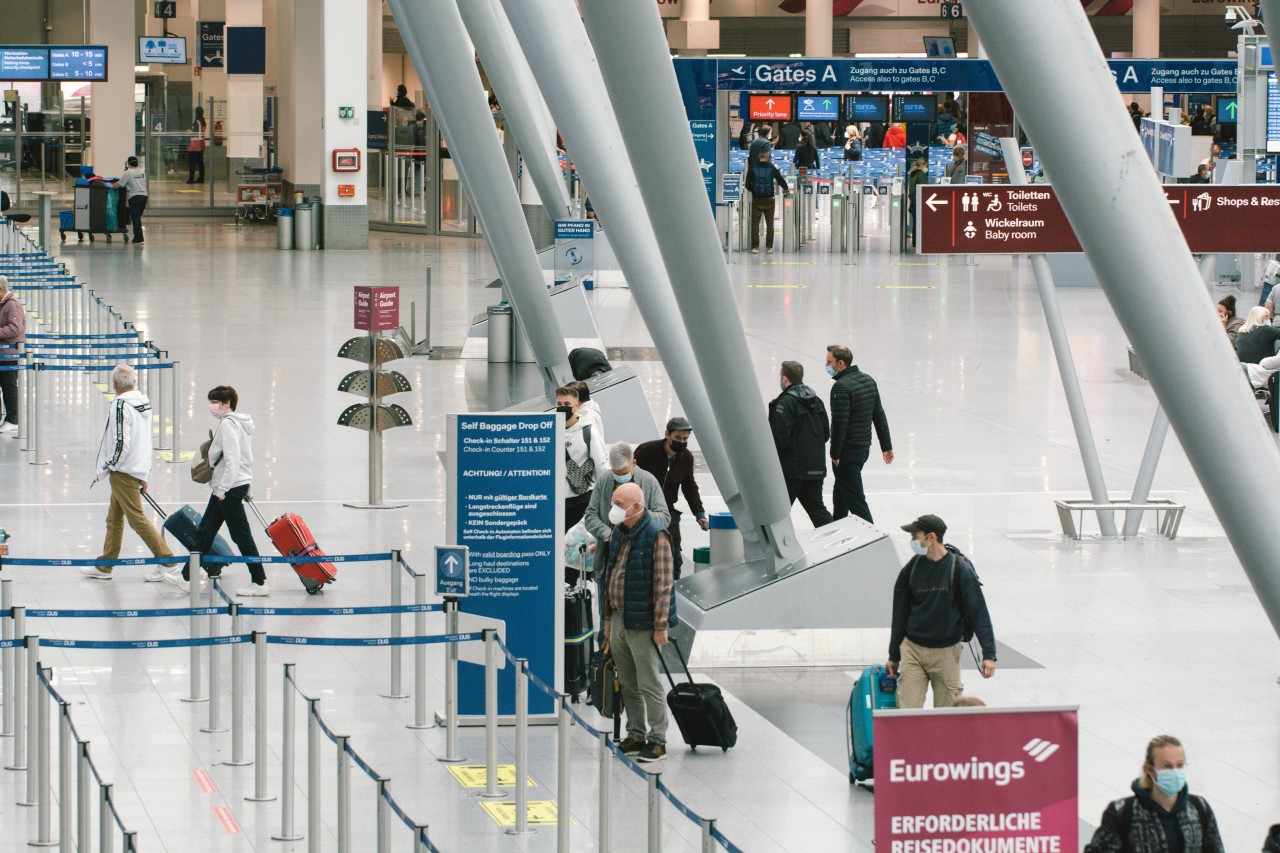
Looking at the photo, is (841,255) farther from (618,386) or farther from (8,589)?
(8,589)

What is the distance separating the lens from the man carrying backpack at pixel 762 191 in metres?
37.0

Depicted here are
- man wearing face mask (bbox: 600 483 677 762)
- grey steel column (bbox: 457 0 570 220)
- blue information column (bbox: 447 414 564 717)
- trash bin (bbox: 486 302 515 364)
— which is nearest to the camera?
man wearing face mask (bbox: 600 483 677 762)

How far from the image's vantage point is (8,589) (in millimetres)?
10016

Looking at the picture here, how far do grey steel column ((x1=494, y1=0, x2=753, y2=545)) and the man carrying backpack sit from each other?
2297 cm

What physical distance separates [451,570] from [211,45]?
42.3 m

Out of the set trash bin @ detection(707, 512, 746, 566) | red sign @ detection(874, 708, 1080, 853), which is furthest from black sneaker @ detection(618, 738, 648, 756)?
red sign @ detection(874, 708, 1080, 853)

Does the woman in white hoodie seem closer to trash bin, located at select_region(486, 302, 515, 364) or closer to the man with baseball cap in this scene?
the man with baseball cap

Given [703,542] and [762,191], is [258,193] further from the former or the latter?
[703,542]

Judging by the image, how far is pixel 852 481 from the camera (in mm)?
14125

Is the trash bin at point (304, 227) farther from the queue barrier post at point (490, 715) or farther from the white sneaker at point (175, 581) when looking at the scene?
the queue barrier post at point (490, 715)


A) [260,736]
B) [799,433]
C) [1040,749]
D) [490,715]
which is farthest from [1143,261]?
[799,433]

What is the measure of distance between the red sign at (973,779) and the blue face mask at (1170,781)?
0.74m

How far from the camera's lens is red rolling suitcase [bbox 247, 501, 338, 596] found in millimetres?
12789

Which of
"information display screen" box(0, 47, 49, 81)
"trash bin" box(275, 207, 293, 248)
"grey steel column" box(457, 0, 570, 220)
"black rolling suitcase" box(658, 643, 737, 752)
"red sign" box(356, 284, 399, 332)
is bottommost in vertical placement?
"black rolling suitcase" box(658, 643, 737, 752)
